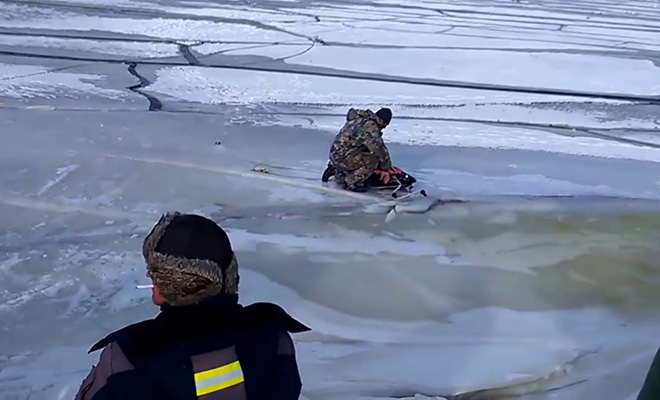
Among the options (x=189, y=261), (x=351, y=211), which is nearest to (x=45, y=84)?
(x=351, y=211)

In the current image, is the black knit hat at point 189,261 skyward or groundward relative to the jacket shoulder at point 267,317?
skyward

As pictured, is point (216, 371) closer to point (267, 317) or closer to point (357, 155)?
point (267, 317)

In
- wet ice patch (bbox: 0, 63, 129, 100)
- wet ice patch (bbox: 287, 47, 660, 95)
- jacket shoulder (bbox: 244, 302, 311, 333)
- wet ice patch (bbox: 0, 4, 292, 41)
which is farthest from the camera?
wet ice patch (bbox: 0, 4, 292, 41)

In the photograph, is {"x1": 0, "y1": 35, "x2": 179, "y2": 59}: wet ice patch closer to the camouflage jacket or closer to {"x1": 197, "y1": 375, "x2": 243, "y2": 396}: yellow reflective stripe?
the camouflage jacket

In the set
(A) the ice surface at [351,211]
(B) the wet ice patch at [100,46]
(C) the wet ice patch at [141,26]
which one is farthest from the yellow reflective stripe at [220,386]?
(C) the wet ice patch at [141,26]

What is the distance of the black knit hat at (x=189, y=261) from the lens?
161cm

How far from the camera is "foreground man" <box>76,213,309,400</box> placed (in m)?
1.57

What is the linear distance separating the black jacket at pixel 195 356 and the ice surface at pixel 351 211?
1318mm

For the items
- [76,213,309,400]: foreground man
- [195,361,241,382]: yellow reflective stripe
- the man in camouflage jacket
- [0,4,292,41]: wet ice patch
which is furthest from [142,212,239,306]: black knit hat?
[0,4,292,41]: wet ice patch

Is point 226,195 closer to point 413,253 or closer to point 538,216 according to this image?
point 413,253

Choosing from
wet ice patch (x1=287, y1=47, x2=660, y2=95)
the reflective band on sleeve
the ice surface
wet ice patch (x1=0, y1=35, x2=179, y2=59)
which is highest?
the reflective band on sleeve

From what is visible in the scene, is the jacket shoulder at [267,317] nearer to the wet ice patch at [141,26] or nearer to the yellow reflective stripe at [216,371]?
the yellow reflective stripe at [216,371]

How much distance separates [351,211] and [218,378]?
10.4 feet

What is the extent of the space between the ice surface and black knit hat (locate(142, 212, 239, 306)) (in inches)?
55.3
